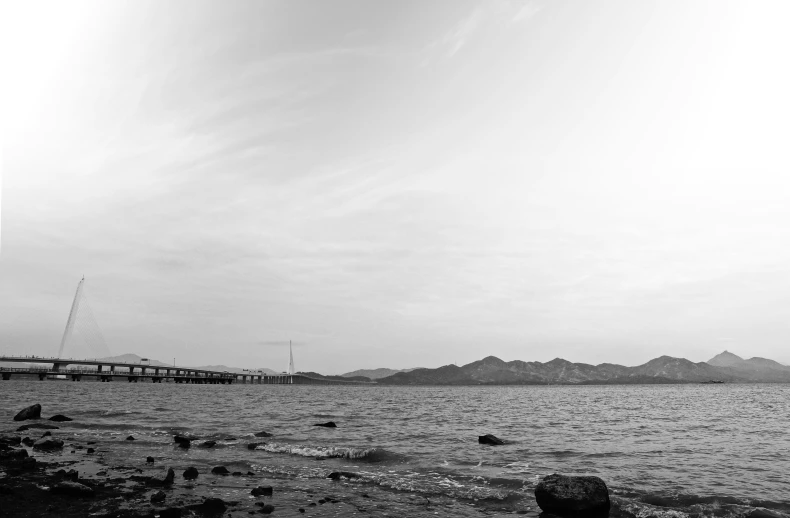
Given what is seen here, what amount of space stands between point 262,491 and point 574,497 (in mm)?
11583

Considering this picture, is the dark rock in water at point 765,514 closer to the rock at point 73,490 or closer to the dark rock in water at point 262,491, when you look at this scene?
the dark rock in water at point 262,491

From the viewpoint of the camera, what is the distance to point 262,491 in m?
17.7

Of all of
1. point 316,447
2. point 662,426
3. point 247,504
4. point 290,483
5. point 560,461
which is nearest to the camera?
point 247,504

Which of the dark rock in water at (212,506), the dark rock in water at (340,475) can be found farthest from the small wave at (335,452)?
the dark rock in water at (212,506)

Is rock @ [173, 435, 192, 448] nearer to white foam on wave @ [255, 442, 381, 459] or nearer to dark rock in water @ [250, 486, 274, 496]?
white foam on wave @ [255, 442, 381, 459]

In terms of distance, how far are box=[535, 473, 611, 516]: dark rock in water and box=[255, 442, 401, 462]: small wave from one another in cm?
1228

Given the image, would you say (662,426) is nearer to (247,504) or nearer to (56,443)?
(247,504)

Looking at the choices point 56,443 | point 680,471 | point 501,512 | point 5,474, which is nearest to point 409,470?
point 501,512

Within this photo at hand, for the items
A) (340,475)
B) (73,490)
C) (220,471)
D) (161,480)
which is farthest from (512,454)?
(73,490)

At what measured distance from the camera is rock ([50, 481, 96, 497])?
16016mm

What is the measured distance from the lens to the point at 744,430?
141 feet

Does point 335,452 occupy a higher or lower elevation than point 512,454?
higher

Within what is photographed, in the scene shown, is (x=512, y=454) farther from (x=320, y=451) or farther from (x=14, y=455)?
(x=14, y=455)

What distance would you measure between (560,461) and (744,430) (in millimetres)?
28195
